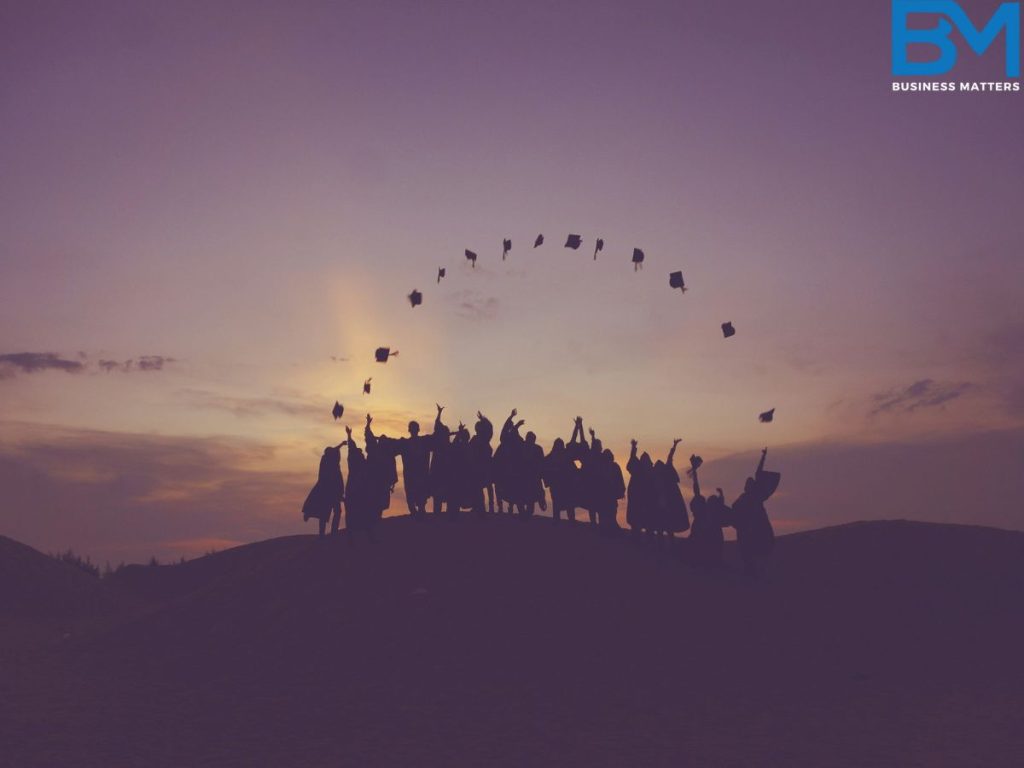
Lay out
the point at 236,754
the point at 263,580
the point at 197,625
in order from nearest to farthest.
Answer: the point at 236,754
the point at 197,625
the point at 263,580

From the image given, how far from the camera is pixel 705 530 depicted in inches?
930

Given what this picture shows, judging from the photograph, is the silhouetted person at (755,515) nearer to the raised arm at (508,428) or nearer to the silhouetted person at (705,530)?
the silhouetted person at (705,530)

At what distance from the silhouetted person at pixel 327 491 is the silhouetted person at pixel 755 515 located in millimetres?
9697

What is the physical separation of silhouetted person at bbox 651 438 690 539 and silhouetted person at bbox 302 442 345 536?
24.9 feet

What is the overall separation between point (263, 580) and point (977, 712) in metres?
14.7

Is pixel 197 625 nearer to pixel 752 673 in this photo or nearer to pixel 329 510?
pixel 329 510

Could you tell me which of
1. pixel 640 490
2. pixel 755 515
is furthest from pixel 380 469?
pixel 755 515

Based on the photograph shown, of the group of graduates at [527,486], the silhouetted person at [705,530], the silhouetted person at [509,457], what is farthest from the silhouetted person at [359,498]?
the silhouetted person at [705,530]

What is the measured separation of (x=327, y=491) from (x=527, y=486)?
478cm

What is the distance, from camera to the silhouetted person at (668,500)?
23.7 m

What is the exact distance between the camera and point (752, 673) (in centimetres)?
1689

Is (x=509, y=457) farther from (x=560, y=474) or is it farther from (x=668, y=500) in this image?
(x=668, y=500)

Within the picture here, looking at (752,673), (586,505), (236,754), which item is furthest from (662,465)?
(236,754)

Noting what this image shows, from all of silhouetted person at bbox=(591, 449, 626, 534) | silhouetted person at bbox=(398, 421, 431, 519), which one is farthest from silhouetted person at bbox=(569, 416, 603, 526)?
silhouetted person at bbox=(398, 421, 431, 519)
